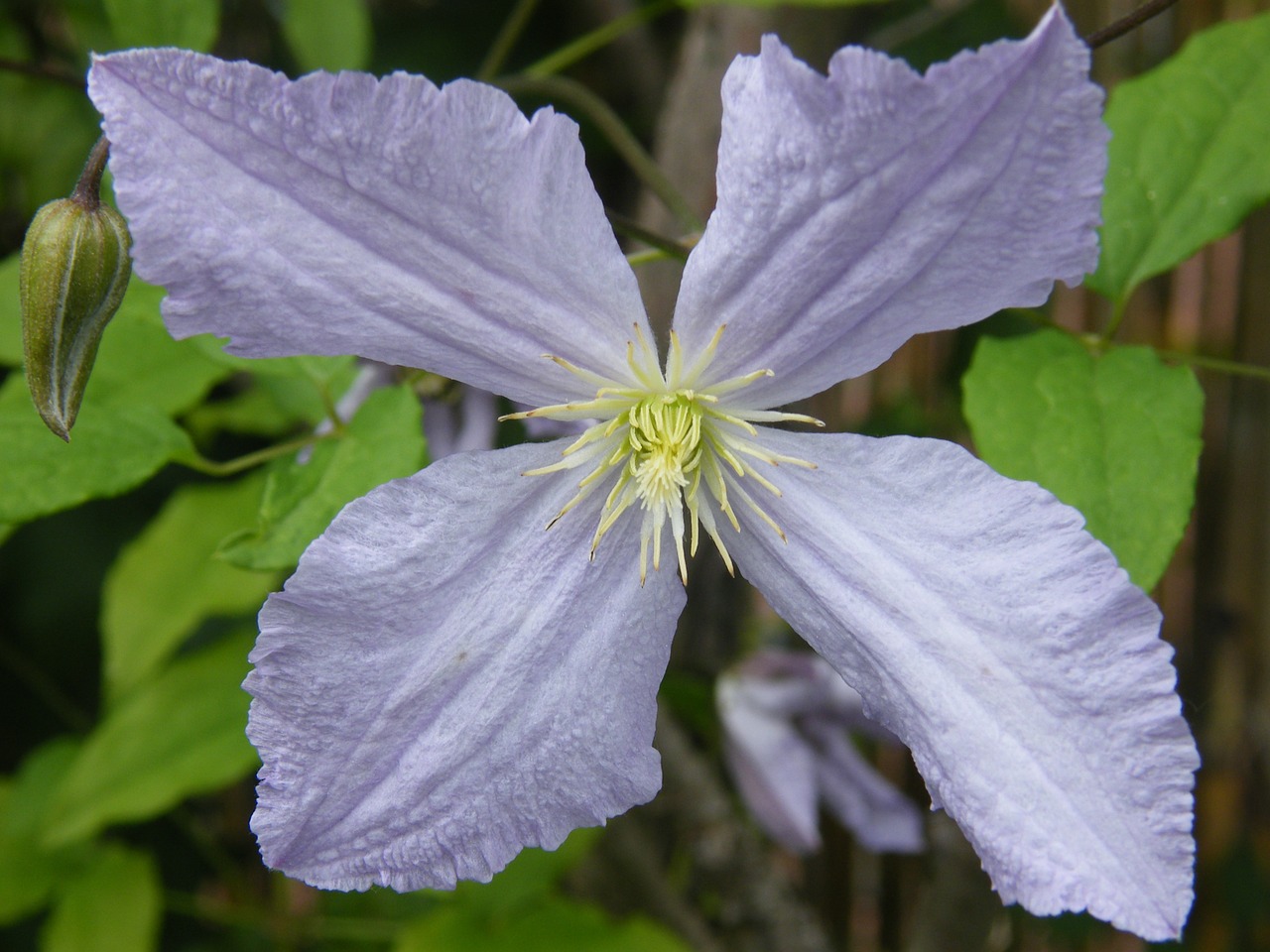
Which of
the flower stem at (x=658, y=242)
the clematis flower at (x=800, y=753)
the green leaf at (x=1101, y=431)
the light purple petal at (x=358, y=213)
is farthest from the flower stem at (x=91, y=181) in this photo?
the clematis flower at (x=800, y=753)

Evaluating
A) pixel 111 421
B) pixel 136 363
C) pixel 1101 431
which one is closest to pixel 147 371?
pixel 136 363

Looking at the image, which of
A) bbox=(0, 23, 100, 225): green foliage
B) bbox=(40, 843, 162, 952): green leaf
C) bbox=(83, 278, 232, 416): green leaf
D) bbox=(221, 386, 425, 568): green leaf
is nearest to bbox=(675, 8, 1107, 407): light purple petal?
bbox=(221, 386, 425, 568): green leaf

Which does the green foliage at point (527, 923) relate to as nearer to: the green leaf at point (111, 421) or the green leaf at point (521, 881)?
the green leaf at point (521, 881)

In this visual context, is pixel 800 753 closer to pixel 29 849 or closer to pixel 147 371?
pixel 147 371

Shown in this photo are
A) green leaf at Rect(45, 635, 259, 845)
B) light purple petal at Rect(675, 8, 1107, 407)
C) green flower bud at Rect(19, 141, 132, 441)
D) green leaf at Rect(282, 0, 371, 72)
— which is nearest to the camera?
light purple petal at Rect(675, 8, 1107, 407)

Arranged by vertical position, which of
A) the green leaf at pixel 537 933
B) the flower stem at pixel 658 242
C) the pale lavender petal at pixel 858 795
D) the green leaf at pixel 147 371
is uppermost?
the flower stem at pixel 658 242

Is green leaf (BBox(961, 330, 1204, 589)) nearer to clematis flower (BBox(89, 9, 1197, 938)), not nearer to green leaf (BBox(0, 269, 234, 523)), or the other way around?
clematis flower (BBox(89, 9, 1197, 938))

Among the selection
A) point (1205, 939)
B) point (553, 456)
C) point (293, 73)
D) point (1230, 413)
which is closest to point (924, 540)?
point (553, 456)
